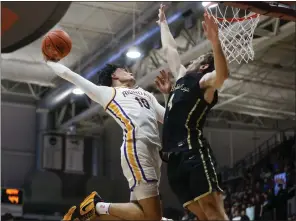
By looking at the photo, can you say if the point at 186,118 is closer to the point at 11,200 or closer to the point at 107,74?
the point at 107,74

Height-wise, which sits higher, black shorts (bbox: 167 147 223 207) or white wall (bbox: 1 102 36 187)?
white wall (bbox: 1 102 36 187)

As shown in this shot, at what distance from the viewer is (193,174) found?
4020mm

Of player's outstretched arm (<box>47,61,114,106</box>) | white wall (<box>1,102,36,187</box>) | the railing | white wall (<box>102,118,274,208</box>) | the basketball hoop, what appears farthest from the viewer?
white wall (<box>102,118,274,208</box>)

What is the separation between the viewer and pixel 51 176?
19.2 metres

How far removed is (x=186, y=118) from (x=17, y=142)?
16.4 m

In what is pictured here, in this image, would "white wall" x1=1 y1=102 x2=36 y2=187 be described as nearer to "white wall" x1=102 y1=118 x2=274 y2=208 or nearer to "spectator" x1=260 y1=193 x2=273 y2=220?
"white wall" x1=102 y1=118 x2=274 y2=208

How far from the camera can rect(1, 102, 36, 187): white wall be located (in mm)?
19734

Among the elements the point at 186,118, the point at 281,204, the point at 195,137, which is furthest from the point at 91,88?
the point at 281,204

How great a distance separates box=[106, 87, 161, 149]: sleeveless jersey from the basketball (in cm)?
58

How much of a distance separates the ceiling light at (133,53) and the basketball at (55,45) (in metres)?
8.22

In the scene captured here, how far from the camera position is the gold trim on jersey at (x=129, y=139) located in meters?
4.45

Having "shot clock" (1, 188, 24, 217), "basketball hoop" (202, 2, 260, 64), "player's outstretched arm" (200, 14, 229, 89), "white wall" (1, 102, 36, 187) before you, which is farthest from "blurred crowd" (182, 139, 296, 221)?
"player's outstretched arm" (200, 14, 229, 89)

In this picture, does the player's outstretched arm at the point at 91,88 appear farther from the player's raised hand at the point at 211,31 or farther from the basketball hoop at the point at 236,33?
the basketball hoop at the point at 236,33

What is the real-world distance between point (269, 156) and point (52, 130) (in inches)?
291
